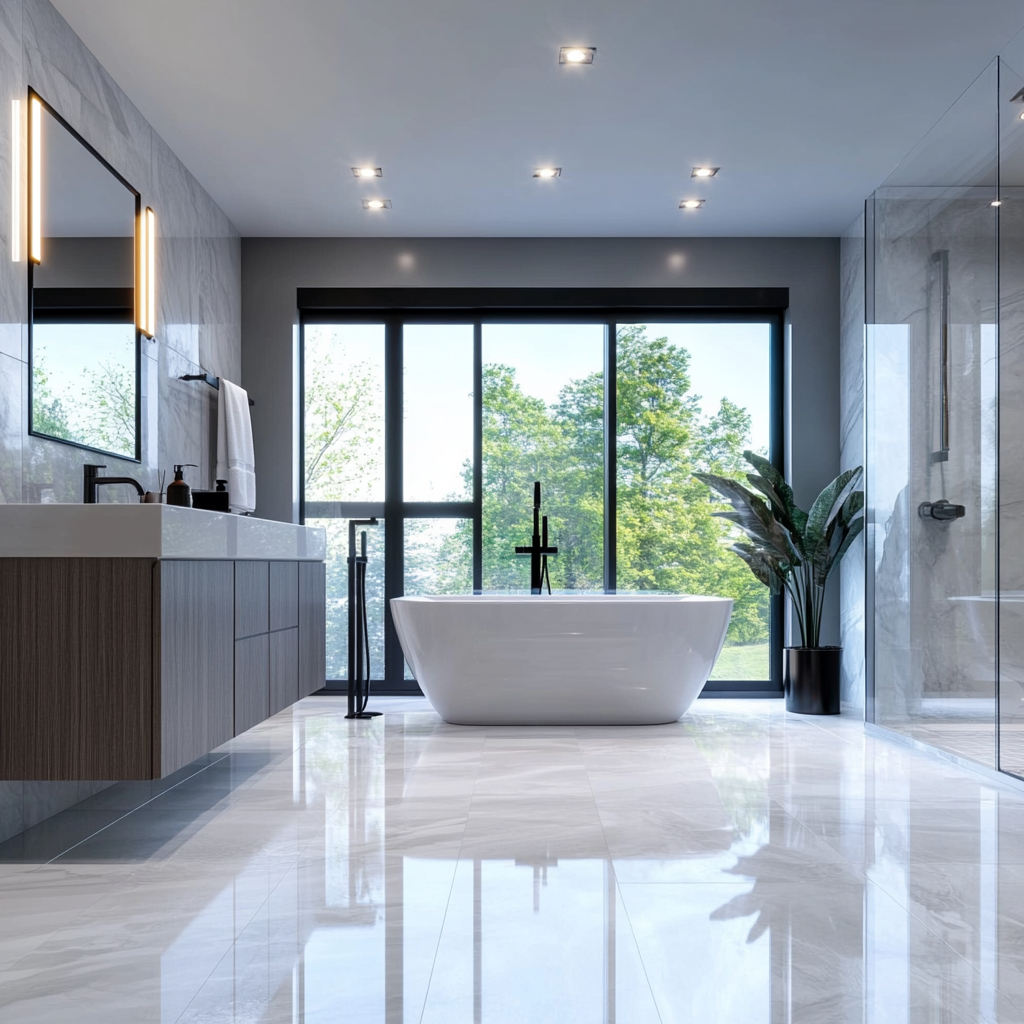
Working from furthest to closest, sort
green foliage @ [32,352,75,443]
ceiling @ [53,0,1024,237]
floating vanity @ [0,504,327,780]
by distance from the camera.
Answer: ceiling @ [53,0,1024,237]
green foliage @ [32,352,75,443]
floating vanity @ [0,504,327,780]

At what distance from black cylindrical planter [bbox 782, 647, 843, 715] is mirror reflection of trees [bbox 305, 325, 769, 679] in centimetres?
49

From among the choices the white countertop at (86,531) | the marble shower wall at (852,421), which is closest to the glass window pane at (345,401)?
the marble shower wall at (852,421)

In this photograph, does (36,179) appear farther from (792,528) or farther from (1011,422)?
(792,528)

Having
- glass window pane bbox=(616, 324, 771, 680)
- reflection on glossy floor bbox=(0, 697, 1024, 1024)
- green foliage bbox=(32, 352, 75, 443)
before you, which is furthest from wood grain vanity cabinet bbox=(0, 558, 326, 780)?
glass window pane bbox=(616, 324, 771, 680)

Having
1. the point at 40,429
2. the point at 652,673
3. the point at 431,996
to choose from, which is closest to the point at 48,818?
the point at 40,429

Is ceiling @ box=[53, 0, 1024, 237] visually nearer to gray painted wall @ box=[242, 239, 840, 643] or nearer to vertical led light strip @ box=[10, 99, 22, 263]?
gray painted wall @ box=[242, 239, 840, 643]

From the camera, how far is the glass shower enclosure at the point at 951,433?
10.0ft

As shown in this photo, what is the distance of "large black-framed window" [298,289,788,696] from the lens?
521 cm

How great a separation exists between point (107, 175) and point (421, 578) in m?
2.61

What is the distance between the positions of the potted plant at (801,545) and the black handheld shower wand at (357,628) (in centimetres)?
171

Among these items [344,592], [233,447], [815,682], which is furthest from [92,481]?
[815,682]

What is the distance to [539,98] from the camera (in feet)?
11.7

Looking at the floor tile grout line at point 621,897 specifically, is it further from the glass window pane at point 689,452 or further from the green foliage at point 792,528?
the glass window pane at point 689,452

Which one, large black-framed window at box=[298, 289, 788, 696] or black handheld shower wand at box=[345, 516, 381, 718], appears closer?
black handheld shower wand at box=[345, 516, 381, 718]
